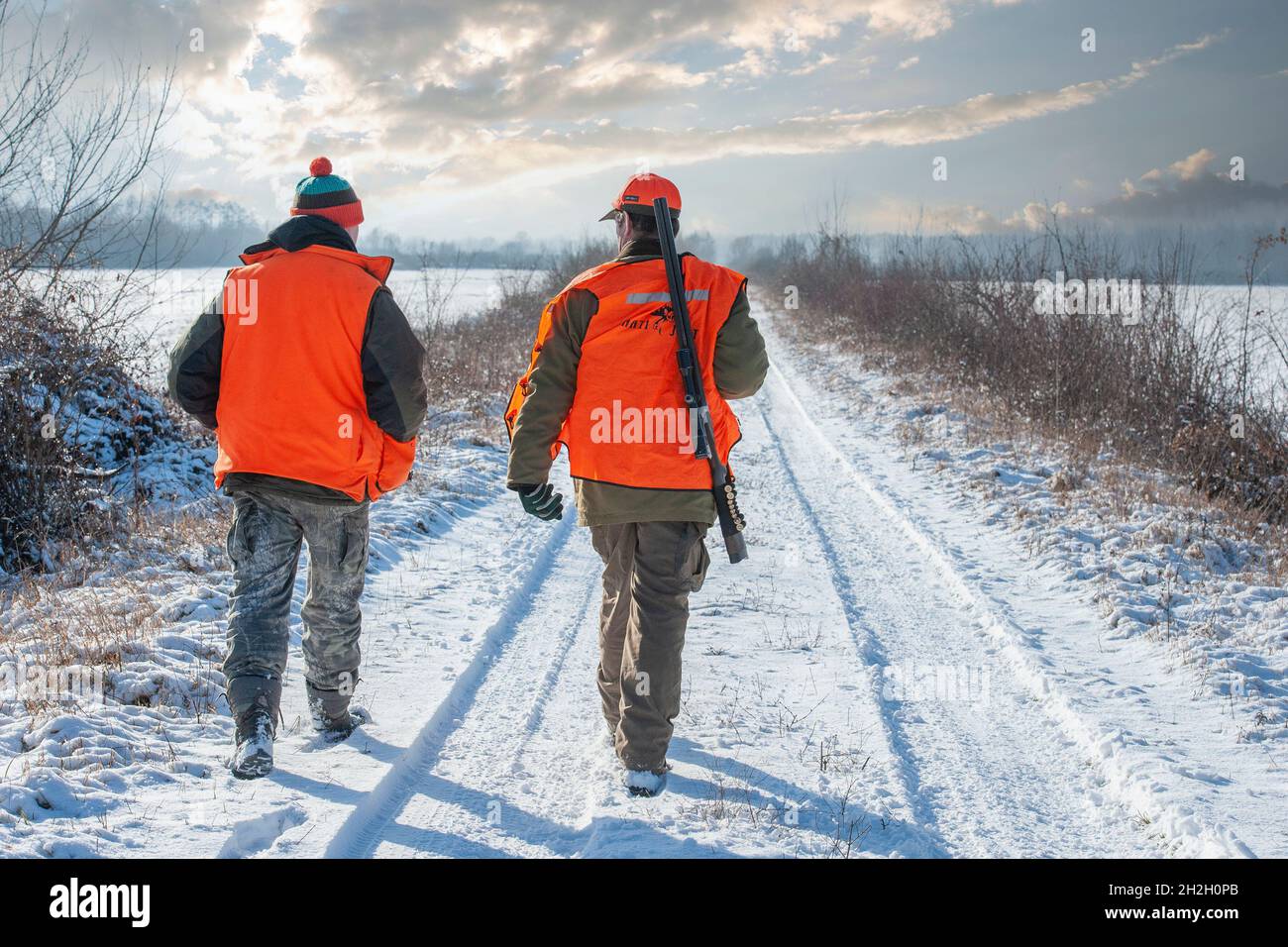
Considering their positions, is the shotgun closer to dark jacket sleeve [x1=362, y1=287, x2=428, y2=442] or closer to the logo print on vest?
the logo print on vest

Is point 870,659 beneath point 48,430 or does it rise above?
beneath

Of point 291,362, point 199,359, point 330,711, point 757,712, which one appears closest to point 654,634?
point 757,712

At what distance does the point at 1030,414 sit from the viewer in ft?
39.2

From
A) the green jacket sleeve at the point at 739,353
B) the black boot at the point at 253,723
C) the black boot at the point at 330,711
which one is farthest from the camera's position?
the black boot at the point at 330,711

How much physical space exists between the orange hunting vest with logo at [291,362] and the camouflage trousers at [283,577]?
178mm

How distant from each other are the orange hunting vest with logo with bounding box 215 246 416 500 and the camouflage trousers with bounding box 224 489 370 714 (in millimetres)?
178

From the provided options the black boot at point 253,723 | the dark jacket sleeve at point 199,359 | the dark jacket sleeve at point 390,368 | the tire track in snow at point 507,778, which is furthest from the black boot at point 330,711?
the dark jacket sleeve at point 199,359

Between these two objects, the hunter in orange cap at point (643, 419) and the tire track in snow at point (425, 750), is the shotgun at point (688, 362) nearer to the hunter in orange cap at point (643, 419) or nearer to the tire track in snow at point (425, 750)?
the hunter in orange cap at point (643, 419)

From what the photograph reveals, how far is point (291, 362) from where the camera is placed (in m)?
3.42

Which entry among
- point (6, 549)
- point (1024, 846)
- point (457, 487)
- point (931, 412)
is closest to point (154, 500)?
point (6, 549)

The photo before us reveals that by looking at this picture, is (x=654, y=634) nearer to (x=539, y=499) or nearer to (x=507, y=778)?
(x=539, y=499)

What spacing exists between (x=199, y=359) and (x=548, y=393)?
1359 millimetres

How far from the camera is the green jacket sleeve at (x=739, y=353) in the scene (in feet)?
11.6

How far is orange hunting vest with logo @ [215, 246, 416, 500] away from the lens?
340cm
